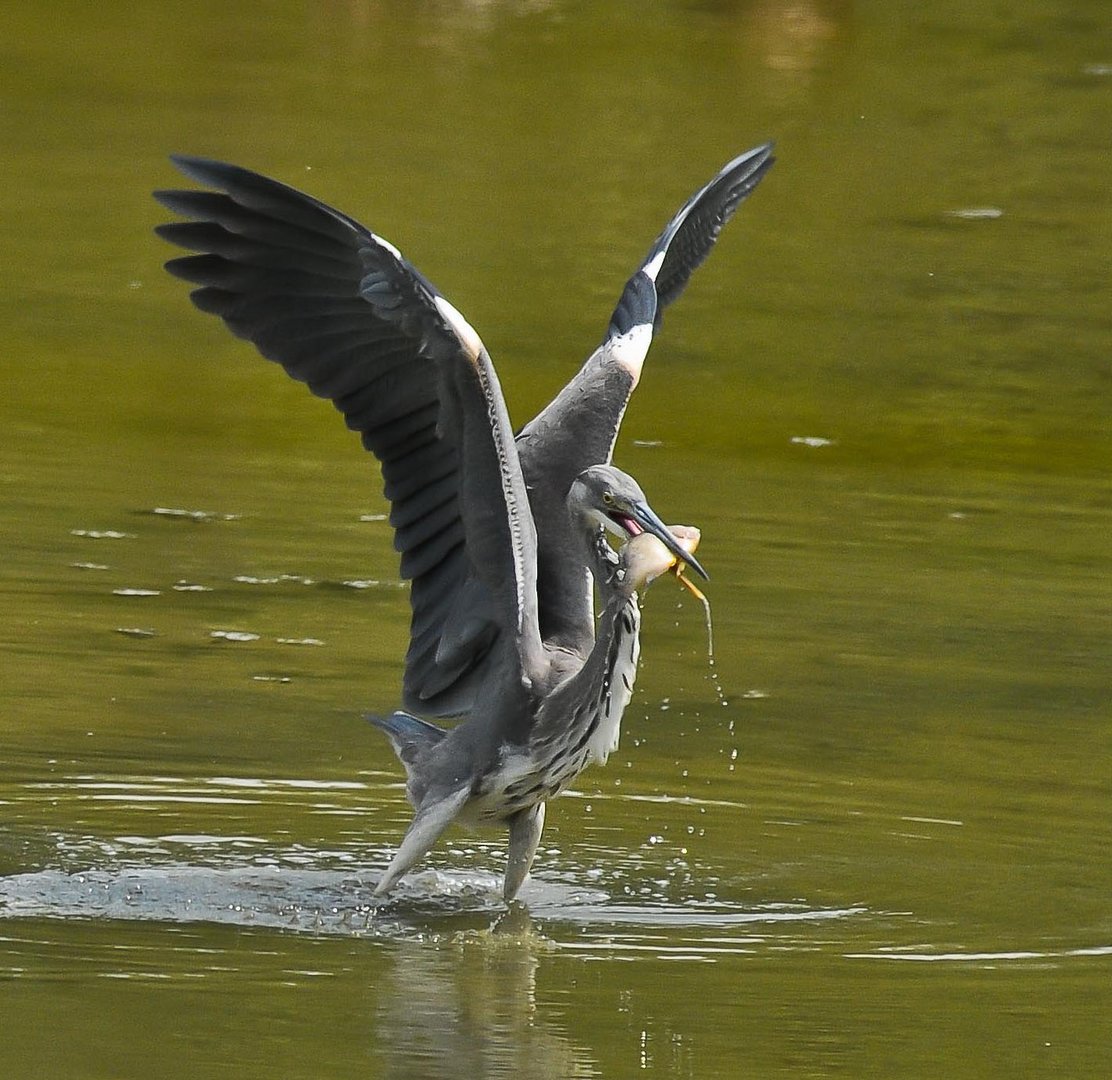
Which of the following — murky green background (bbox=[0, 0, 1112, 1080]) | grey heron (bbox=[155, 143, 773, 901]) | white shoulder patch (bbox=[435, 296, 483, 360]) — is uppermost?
white shoulder patch (bbox=[435, 296, 483, 360])

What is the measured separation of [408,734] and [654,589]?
3.20m

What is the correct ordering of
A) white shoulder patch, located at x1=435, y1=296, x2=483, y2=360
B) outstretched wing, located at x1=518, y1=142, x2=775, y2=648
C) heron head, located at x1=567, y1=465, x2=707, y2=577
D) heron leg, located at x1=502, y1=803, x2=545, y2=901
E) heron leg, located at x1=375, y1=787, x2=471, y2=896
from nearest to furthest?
white shoulder patch, located at x1=435, y1=296, x2=483, y2=360
heron head, located at x1=567, y1=465, x2=707, y2=577
heron leg, located at x1=375, y1=787, x2=471, y2=896
heron leg, located at x1=502, y1=803, x2=545, y2=901
outstretched wing, located at x1=518, y1=142, x2=775, y2=648

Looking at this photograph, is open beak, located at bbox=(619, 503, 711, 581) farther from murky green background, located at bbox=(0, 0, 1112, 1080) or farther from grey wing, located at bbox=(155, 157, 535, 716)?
murky green background, located at bbox=(0, 0, 1112, 1080)

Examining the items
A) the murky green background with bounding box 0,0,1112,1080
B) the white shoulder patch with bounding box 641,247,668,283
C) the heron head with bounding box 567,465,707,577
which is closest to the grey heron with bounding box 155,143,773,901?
the heron head with bounding box 567,465,707,577

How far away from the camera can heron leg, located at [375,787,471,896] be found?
6543 millimetres

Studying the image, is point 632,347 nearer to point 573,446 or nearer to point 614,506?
point 573,446

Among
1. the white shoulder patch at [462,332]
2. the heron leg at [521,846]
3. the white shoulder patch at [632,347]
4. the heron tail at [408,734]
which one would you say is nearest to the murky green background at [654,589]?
the heron leg at [521,846]

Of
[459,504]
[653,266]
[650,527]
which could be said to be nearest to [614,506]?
[650,527]

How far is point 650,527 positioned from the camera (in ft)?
20.8

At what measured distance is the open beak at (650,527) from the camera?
6.25 metres

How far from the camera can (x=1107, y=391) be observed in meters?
14.2

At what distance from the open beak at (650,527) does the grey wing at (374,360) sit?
25 cm

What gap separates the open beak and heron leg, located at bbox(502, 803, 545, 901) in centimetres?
79

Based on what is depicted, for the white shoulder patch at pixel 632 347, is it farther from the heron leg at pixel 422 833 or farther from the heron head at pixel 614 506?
the heron leg at pixel 422 833
